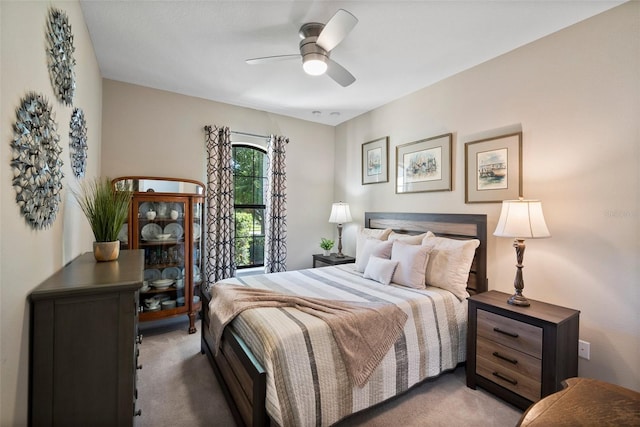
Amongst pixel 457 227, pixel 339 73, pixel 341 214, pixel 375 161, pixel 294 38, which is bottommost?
pixel 457 227

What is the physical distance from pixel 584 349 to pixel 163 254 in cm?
388

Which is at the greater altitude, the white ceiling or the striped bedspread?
the white ceiling

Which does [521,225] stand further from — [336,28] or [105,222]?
[105,222]

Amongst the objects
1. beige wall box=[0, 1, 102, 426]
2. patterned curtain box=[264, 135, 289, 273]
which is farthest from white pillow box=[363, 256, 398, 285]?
beige wall box=[0, 1, 102, 426]

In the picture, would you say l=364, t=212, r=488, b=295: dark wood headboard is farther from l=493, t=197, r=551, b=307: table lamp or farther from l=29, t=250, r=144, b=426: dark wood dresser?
l=29, t=250, r=144, b=426: dark wood dresser

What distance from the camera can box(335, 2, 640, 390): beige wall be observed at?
1.92m

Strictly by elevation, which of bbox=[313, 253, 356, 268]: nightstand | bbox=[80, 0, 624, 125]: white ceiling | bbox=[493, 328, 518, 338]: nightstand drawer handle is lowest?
bbox=[493, 328, 518, 338]: nightstand drawer handle

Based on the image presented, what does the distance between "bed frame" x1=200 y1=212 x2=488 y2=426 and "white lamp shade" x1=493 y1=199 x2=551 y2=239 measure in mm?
548

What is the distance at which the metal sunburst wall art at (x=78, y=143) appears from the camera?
1.87 metres

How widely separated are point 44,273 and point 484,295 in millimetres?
2860

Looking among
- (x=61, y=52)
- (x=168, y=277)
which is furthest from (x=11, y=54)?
(x=168, y=277)

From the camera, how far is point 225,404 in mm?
2037

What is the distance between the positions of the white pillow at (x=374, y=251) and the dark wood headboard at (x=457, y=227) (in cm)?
50

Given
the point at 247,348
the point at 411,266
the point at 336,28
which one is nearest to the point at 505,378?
the point at 411,266
